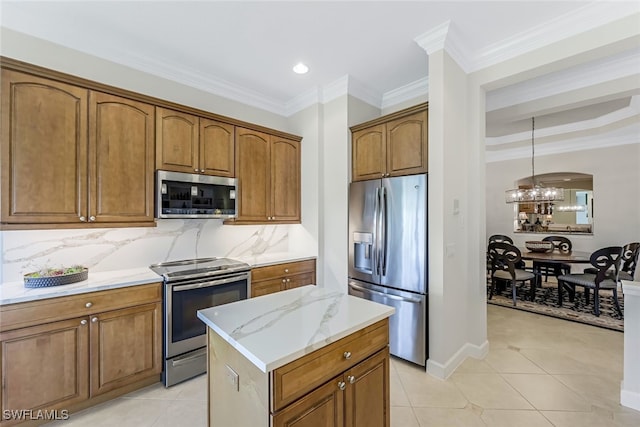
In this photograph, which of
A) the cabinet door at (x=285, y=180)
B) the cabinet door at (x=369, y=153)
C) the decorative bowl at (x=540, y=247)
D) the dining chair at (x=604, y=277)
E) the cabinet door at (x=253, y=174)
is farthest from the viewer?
the decorative bowl at (x=540, y=247)

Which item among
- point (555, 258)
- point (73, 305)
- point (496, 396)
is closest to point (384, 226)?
point (496, 396)

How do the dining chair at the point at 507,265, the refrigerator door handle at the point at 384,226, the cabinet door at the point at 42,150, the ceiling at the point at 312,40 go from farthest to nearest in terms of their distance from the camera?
1. the dining chair at the point at 507,265
2. the refrigerator door handle at the point at 384,226
3. the ceiling at the point at 312,40
4. the cabinet door at the point at 42,150

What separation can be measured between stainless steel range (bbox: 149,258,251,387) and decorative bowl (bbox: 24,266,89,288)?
54 cm

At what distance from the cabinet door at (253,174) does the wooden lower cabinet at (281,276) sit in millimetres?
629

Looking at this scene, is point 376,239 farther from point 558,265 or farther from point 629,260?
point 629,260

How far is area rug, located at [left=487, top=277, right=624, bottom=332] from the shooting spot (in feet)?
12.4

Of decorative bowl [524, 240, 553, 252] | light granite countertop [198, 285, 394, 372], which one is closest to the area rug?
decorative bowl [524, 240, 553, 252]

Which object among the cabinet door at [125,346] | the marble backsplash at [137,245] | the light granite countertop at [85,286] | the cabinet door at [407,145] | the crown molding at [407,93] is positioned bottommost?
the cabinet door at [125,346]

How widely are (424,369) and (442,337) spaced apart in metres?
0.40

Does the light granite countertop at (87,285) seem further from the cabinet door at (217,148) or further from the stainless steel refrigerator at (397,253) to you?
the stainless steel refrigerator at (397,253)

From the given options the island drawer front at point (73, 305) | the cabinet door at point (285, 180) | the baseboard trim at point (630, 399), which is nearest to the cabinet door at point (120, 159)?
the island drawer front at point (73, 305)

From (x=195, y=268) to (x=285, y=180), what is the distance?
1.54 m

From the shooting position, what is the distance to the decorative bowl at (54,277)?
1963mm

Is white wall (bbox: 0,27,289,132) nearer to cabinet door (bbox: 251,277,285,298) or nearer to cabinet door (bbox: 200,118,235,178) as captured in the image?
cabinet door (bbox: 200,118,235,178)
